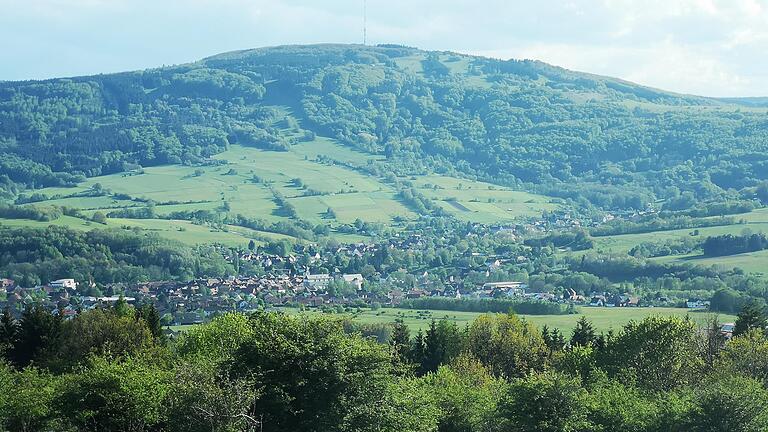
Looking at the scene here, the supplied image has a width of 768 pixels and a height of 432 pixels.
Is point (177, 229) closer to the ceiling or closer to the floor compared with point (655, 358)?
closer to the floor

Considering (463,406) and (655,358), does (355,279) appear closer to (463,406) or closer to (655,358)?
(655,358)

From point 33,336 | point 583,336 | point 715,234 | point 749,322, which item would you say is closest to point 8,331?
point 33,336

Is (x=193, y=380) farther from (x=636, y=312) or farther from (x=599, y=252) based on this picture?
(x=599, y=252)

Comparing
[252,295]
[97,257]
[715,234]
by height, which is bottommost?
[252,295]

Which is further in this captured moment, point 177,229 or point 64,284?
point 177,229

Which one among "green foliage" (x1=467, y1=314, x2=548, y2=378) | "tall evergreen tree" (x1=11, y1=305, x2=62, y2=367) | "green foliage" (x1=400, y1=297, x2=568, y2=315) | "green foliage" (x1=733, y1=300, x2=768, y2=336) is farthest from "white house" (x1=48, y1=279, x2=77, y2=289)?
"green foliage" (x1=733, y1=300, x2=768, y2=336)

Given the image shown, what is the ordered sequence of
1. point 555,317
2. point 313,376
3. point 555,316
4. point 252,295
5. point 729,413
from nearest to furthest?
point 313,376 → point 729,413 → point 555,317 → point 555,316 → point 252,295

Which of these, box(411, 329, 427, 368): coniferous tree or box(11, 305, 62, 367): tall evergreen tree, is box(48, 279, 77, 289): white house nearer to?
box(411, 329, 427, 368): coniferous tree

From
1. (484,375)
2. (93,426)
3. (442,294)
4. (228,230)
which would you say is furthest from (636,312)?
(228,230)

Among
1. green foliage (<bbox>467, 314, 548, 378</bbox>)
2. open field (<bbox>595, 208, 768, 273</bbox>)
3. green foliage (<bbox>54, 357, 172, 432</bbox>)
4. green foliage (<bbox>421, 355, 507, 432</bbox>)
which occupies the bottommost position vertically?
open field (<bbox>595, 208, 768, 273</bbox>)
